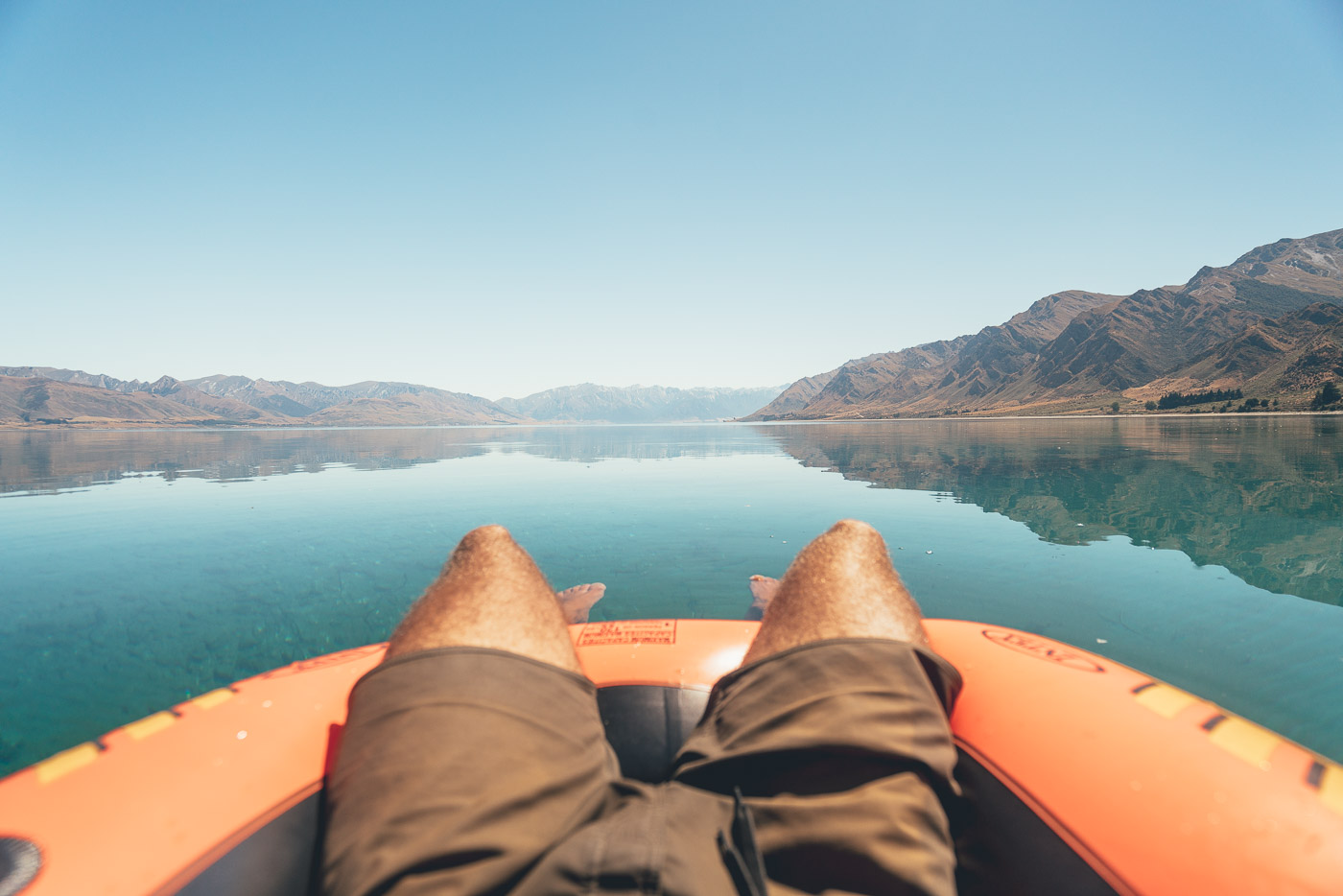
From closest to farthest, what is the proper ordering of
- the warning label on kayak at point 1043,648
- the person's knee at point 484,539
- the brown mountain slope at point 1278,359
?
1. the person's knee at point 484,539
2. the warning label on kayak at point 1043,648
3. the brown mountain slope at point 1278,359

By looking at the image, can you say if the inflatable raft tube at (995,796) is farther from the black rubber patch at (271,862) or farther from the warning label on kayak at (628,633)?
the warning label on kayak at (628,633)

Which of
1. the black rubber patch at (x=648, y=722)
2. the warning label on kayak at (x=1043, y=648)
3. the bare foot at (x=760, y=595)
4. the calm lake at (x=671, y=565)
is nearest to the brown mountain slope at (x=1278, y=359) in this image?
the calm lake at (x=671, y=565)

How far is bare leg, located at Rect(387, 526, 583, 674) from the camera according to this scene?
197 centimetres

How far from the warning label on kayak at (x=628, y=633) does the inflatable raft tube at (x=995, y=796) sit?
822 mm

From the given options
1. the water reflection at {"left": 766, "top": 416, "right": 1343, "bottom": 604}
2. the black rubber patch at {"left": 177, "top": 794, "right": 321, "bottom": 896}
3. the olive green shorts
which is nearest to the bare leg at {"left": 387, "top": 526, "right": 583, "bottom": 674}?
the olive green shorts

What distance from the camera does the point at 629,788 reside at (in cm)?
174

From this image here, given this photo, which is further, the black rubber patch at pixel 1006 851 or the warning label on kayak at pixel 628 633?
the warning label on kayak at pixel 628 633

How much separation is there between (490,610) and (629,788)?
852 millimetres

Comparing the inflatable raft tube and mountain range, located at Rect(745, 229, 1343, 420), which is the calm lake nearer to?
the inflatable raft tube

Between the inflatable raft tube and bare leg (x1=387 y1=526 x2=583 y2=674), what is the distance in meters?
0.78

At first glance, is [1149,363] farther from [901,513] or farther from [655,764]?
[655,764]

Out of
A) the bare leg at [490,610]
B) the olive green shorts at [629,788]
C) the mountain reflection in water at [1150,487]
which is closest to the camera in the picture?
the olive green shorts at [629,788]

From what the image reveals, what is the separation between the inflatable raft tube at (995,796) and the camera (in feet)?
5.49

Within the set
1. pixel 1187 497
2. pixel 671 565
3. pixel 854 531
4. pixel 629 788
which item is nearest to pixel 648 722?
pixel 629 788
